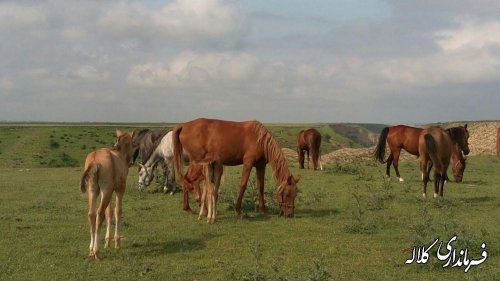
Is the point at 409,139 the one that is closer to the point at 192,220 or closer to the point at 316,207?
the point at 316,207

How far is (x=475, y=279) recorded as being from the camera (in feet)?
20.2

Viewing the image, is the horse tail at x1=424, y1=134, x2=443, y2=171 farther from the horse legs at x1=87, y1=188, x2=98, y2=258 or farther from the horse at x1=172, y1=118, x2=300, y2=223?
the horse legs at x1=87, y1=188, x2=98, y2=258

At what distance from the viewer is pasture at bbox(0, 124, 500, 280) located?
7.17 m

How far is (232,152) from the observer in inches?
458

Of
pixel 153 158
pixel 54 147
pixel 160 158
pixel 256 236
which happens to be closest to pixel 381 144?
pixel 160 158

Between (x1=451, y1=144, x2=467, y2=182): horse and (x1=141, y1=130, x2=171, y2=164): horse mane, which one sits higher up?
(x1=141, y1=130, x2=171, y2=164): horse mane

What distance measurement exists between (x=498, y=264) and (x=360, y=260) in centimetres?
205

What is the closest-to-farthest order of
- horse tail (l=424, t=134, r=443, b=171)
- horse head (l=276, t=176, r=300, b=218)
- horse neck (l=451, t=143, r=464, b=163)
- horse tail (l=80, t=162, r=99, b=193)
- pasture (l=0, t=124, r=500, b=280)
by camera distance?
pasture (l=0, t=124, r=500, b=280)
horse tail (l=80, t=162, r=99, b=193)
horse head (l=276, t=176, r=300, b=218)
horse tail (l=424, t=134, r=443, b=171)
horse neck (l=451, t=143, r=464, b=163)

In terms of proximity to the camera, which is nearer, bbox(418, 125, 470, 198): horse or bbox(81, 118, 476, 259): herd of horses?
bbox(81, 118, 476, 259): herd of horses

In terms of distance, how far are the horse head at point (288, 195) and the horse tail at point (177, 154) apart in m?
2.49

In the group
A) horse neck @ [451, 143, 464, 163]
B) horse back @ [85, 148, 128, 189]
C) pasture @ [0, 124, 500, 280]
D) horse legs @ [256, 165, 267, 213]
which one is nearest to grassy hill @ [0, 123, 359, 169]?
pasture @ [0, 124, 500, 280]

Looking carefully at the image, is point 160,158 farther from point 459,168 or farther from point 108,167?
point 459,168

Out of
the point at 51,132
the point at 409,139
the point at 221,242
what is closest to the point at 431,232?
the point at 221,242

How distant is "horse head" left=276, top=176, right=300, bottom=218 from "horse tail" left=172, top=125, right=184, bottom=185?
2.49 meters
